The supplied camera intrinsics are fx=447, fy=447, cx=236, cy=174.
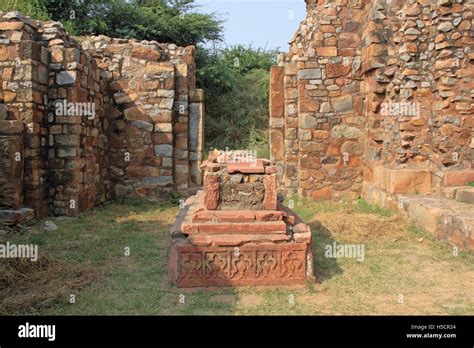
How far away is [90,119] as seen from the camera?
796 cm

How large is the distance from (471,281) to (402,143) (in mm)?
3424

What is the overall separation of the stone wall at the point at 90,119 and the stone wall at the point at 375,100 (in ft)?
6.71

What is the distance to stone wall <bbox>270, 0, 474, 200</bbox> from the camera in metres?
6.86

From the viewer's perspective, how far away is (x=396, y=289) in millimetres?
4199

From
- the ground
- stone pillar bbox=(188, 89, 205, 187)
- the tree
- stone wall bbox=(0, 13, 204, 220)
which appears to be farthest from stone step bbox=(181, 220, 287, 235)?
the tree

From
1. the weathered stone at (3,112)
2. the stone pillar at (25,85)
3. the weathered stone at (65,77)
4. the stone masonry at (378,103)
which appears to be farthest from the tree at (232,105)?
the weathered stone at (3,112)

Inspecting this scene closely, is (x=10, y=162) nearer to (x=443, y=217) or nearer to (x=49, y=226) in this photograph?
(x=49, y=226)

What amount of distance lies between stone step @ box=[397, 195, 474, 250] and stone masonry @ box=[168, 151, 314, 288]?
206 centimetres

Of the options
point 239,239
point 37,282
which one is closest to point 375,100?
point 239,239

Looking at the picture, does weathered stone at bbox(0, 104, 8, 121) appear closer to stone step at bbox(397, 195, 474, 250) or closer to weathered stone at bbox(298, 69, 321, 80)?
weathered stone at bbox(298, 69, 321, 80)

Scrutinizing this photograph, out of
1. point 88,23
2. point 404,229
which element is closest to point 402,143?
point 404,229

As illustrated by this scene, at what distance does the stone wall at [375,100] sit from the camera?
6.86 meters

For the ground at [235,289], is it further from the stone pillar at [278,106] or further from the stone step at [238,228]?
the stone pillar at [278,106]

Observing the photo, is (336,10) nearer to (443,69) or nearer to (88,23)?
(443,69)
